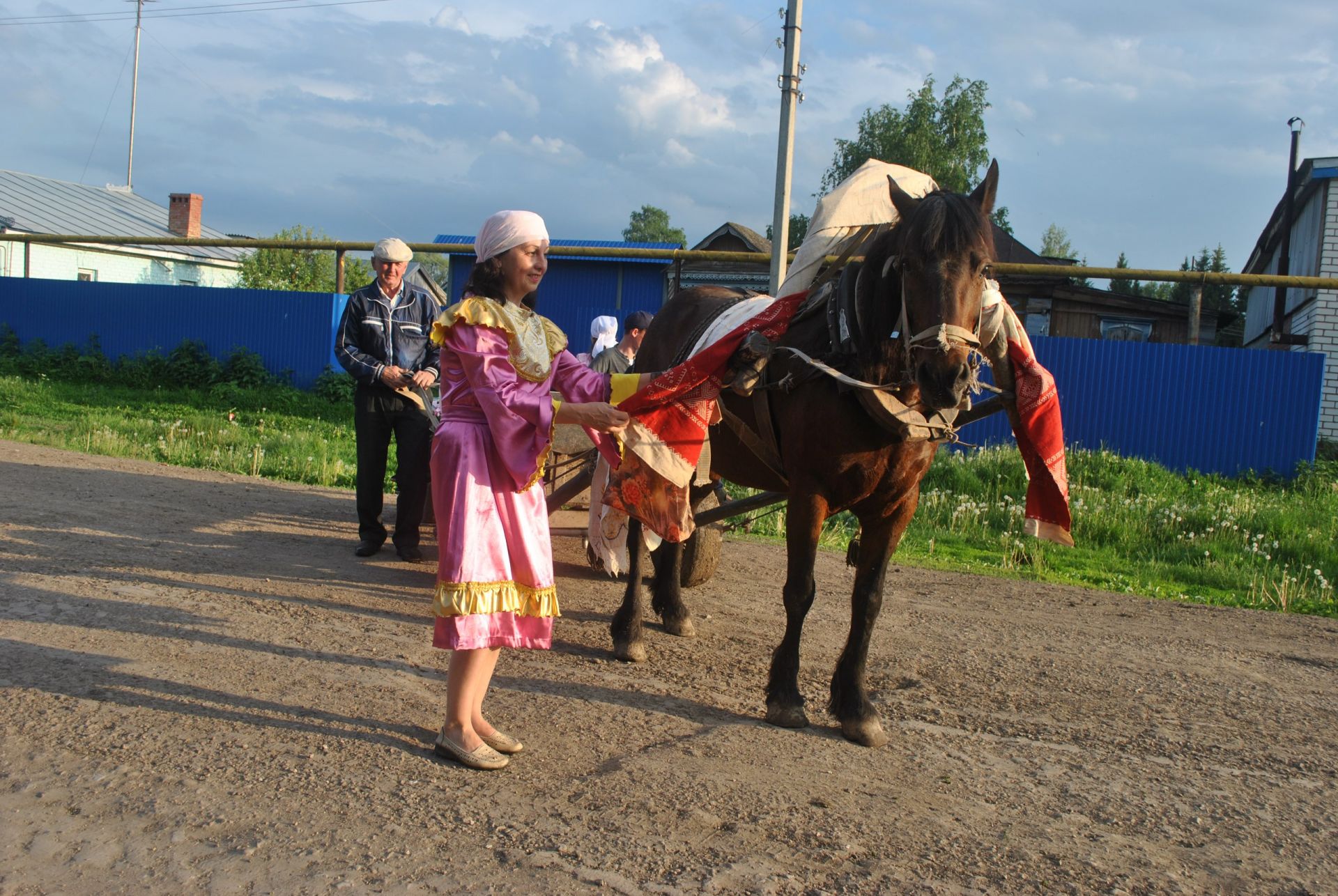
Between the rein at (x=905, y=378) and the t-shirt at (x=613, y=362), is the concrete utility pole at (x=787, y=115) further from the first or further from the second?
the rein at (x=905, y=378)

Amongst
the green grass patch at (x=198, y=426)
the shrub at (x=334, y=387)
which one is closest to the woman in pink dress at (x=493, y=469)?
the green grass patch at (x=198, y=426)

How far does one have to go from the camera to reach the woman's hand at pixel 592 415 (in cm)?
347

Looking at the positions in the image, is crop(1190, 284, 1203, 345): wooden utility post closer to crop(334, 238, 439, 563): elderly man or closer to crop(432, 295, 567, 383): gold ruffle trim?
crop(334, 238, 439, 563): elderly man

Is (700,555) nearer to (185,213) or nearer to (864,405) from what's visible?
(864,405)

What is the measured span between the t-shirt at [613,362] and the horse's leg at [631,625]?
2.49 m

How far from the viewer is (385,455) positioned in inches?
279

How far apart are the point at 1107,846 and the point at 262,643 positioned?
12.1 ft

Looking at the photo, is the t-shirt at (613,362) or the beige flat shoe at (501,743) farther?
the t-shirt at (613,362)

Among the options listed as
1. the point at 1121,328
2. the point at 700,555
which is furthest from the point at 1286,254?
the point at 700,555

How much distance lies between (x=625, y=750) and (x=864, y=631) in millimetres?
1144

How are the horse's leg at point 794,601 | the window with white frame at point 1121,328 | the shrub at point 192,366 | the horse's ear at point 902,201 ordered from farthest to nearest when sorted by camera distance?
the window with white frame at point 1121,328 → the shrub at point 192,366 → the horse's leg at point 794,601 → the horse's ear at point 902,201

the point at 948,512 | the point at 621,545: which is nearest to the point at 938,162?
the point at 948,512

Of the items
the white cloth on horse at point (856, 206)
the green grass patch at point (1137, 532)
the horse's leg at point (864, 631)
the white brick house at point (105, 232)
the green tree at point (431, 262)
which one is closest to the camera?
the horse's leg at point (864, 631)

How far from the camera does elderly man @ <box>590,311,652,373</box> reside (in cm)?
767
